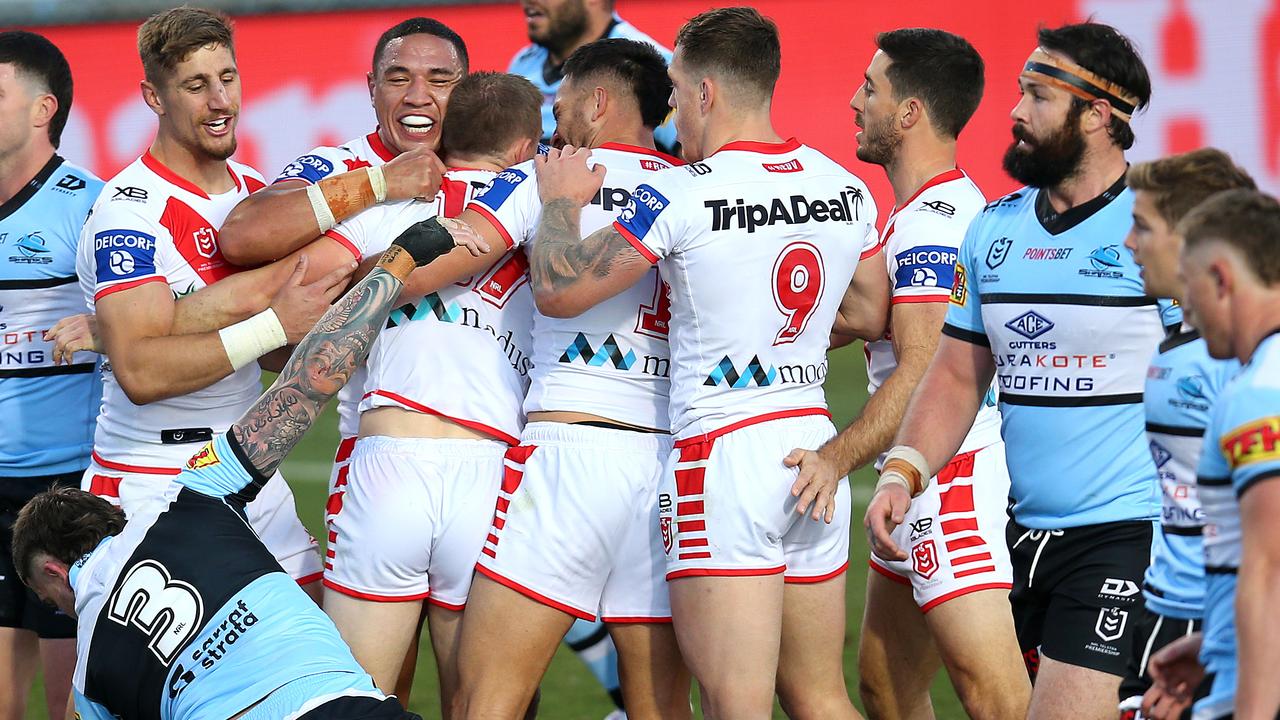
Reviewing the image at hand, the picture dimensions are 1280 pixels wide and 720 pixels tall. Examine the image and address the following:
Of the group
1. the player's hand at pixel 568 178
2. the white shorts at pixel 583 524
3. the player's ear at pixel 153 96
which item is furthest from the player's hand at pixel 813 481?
the player's ear at pixel 153 96

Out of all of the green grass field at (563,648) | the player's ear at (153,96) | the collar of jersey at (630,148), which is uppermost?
the player's ear at (153,96)


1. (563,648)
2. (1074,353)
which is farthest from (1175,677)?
(563,648)

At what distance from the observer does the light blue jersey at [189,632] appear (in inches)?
161

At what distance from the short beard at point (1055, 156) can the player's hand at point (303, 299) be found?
2244 millimetres

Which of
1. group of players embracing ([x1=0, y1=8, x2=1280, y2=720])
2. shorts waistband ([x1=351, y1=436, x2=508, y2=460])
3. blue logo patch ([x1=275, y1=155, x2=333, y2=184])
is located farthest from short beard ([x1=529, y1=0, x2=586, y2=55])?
shorts waistband ([x1=351, y1=436, x2=508, y2=460])

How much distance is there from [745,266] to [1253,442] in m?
1.94

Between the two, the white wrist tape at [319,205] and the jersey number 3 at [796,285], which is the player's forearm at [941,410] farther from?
the white wrist tape at [319,205]

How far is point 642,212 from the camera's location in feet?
15.2

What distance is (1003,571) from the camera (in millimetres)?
5281

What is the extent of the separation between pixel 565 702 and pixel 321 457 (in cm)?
565

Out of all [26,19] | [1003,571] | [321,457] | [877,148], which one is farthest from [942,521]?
[26,19]

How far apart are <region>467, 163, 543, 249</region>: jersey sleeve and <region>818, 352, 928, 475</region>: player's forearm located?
1.20m

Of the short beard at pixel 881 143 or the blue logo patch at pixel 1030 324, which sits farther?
the short beard at pixel 881 143

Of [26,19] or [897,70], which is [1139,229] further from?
[26,19]
